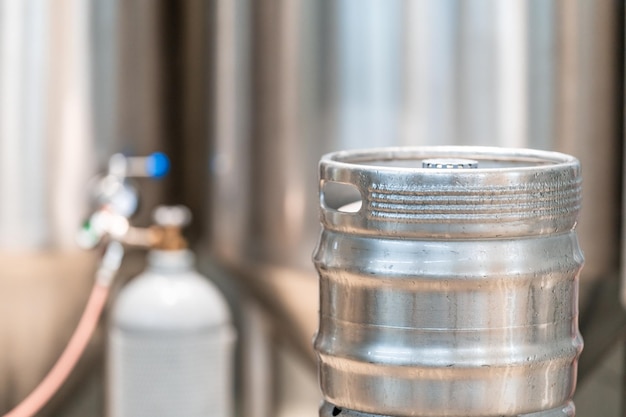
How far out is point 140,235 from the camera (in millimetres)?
1772

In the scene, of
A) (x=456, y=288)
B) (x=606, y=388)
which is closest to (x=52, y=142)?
(x=606, y=388)

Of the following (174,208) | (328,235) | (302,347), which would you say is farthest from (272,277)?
(328,235)

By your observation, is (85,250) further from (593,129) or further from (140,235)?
(593,129)

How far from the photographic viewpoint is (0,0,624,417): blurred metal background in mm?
1366

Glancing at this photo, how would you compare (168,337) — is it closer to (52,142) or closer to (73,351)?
(73,351)

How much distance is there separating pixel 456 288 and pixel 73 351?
1.27 meters

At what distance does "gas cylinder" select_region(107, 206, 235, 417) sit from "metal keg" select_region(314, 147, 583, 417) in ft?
3.55

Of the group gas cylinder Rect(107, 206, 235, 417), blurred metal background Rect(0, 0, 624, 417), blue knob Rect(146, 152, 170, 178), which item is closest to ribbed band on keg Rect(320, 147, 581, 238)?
blurred metal background Rect(0, 0, 624, 417)

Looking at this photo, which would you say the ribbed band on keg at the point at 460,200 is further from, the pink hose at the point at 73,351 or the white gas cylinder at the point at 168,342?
the pink hose at the point at 73,351

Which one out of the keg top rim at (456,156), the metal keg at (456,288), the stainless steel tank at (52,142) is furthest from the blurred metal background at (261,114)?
the metal keg at (456,288)

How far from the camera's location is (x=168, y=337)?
→ 1681 millimetres

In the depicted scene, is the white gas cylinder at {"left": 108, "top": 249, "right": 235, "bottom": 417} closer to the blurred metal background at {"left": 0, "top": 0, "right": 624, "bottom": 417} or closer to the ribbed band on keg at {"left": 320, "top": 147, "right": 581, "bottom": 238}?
the blurred metal background at {"left": 0, "top": 0, "right": 624, "bottom": 417}

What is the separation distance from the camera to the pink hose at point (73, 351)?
68.1 inches

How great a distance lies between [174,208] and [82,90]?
0.78 feet
